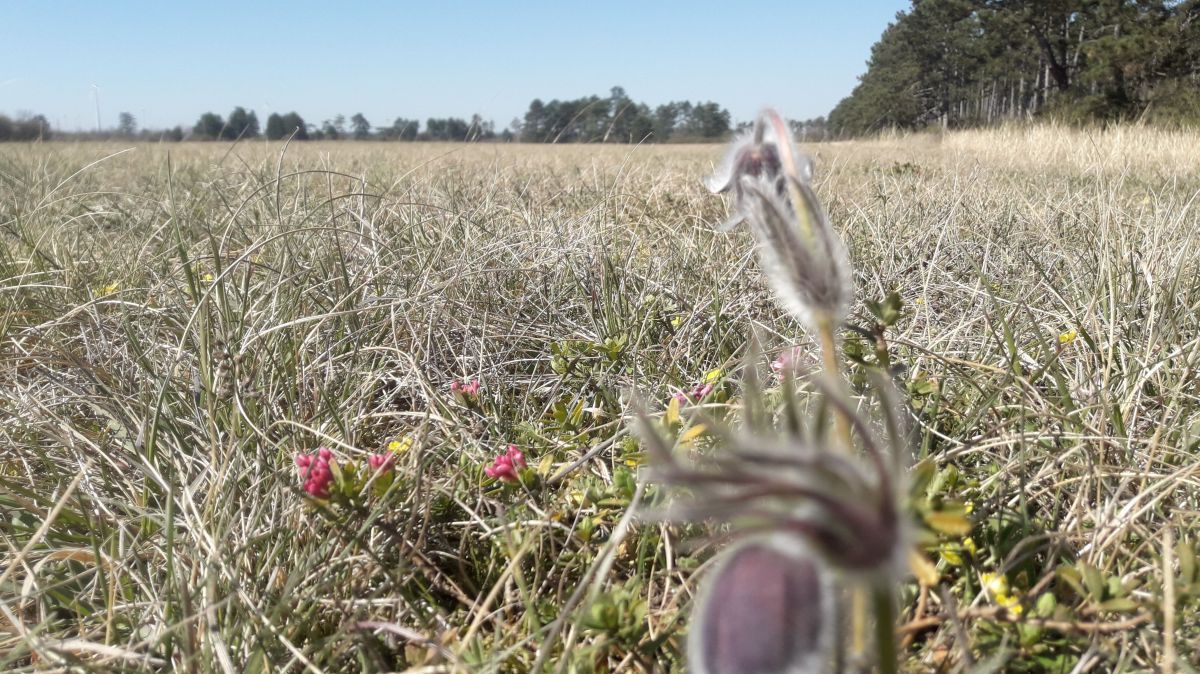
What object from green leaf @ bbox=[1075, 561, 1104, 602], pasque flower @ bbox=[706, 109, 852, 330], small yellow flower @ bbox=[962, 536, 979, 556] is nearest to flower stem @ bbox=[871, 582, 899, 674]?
pasque flower @ bbox=[706, 109, 852, 330]

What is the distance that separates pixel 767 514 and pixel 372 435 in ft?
4.13

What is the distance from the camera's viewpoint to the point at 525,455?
56.6 inches

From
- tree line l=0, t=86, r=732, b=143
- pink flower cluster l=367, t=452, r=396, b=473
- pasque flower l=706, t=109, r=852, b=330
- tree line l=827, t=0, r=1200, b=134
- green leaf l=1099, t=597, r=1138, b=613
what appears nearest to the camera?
pasque flower l=706, t=109, r=852, b=330

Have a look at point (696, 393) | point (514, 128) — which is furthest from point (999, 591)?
point (514, 128)

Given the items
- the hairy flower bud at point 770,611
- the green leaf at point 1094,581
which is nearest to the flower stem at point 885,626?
the hairy flower bud at point 770,611

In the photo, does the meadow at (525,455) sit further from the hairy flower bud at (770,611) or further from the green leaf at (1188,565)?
the hairy flower bud at (770,611)

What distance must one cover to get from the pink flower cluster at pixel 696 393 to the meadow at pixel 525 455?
0.08 feet

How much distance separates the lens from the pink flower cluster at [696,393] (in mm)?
1393

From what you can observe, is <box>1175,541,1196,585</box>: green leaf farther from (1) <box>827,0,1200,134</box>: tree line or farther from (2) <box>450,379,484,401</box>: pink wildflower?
(1) <box>827,0,1200,134</box>: tree line

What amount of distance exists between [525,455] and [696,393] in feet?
1.16

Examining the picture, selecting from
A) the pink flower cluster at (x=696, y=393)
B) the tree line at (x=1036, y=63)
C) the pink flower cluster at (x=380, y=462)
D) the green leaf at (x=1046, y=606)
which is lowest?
the green leaf at (x=1046, y=606)

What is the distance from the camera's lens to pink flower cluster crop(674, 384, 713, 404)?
4.57 feet

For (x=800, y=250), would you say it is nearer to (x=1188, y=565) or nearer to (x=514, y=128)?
(x=1188, y=565)

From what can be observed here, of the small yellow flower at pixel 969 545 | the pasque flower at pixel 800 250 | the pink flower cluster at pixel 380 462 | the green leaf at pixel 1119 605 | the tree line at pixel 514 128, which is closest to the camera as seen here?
the pasque flower at pixel 800 250
